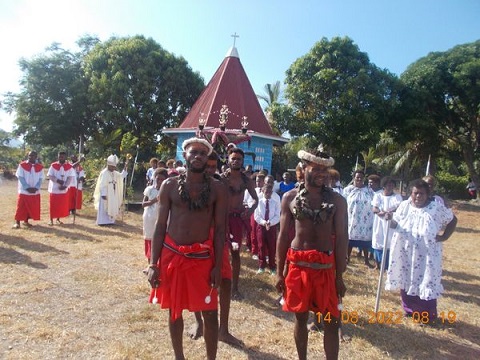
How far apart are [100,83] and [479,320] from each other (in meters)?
19.0

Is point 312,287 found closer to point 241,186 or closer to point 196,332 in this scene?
point 196,332

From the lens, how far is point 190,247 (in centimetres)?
314

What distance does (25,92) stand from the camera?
21.4 metres

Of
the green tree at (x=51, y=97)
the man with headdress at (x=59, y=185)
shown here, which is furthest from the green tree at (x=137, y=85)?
the man with headdress at (x=59, y=185)

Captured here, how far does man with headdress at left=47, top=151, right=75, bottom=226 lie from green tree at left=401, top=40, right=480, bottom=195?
15.6 metres

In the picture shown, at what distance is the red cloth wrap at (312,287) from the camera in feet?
10.4

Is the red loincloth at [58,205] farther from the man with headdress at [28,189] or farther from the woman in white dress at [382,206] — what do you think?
the woman in white dress at [382,206]

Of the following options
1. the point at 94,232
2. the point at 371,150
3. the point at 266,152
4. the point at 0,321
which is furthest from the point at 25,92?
the point at 0,321

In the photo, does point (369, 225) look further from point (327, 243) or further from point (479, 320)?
point (327, 243)

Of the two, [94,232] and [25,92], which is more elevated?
[25,92]

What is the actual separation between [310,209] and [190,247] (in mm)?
1039

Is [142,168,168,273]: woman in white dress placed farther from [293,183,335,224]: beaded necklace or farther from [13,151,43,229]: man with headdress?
[13,151,43,229]: man with headdress

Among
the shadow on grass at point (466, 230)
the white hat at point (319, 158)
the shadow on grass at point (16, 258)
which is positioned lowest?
the shadow on grass at point (16, 258)

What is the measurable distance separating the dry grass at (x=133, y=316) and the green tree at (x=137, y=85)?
13540mm
